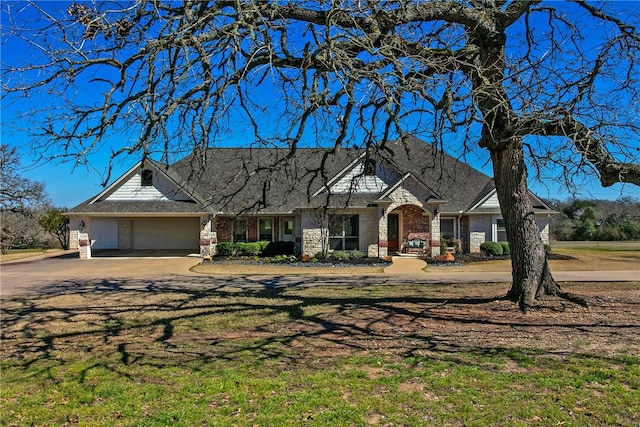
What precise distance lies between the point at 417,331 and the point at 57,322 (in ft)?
22.6

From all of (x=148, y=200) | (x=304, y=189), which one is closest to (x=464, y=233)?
(x=304, y=189)

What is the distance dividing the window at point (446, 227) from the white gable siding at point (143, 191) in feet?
47.0

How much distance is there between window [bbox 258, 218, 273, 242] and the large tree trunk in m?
18.9

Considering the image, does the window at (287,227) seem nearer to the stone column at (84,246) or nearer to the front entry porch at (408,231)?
the front entry porch at (408,231)

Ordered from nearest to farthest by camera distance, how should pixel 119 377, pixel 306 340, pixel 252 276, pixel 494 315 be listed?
pixel 119 377 → pixel 306 340 → pixel 494 315 → pixel 252 276

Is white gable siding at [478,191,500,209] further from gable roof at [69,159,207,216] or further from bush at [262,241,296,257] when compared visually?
gable roof at [69,159,207,216]

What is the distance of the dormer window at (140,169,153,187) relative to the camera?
85.2 feet

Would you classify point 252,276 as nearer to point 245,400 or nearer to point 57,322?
point 57,322

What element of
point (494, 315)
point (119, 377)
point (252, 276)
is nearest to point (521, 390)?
point (494, 315)

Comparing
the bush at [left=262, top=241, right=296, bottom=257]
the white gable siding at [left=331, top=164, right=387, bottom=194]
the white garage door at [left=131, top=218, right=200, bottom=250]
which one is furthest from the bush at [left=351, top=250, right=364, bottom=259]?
the white garage door at [left=131, top=218, right=200, bottom=250]

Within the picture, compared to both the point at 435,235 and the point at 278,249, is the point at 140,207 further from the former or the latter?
the point at 435,235

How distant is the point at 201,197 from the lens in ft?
86.3

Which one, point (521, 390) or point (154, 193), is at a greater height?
point (154, 193)

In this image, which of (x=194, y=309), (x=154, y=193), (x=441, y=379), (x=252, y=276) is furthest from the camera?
(x=154, y=193)
